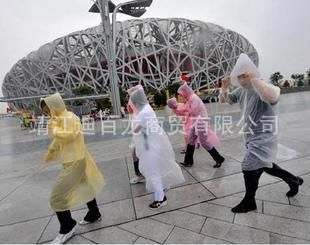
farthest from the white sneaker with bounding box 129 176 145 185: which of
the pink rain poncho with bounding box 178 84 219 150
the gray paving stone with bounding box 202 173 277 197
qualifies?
the pink rain poncho with bounding box 178 84 219 150

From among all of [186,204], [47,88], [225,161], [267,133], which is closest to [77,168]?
[186,204]

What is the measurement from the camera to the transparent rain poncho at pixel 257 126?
119 inches

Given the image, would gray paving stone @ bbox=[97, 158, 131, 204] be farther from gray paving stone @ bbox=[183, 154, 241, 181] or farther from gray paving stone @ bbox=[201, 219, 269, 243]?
gray paving stone @ bbox=[201, 219, 269, 243]

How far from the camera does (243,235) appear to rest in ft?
8.75

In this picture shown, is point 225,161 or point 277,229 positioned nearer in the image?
point 277,229

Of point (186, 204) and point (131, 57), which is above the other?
point (131, 57)

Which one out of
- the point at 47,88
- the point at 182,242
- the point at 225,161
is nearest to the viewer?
the point at 182,242

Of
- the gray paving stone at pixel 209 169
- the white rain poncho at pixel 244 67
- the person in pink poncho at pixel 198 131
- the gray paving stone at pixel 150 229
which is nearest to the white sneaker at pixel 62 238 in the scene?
the gray paving stone at pixel 150 229

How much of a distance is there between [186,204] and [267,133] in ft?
4.19

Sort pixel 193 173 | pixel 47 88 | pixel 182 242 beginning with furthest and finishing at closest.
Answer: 1. pixel 47 88
2. pixel 193 173
3. pixel 182 242

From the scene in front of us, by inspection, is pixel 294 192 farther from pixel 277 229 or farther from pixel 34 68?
pixel 34 68

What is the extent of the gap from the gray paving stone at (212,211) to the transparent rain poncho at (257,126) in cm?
54

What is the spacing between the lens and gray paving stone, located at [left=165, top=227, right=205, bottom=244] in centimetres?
265

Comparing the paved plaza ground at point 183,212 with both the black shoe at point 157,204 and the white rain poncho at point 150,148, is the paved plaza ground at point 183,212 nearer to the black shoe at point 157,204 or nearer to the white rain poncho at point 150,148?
the black shoe at point 157,204
